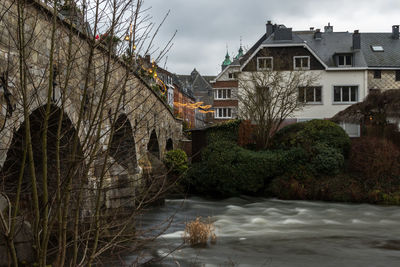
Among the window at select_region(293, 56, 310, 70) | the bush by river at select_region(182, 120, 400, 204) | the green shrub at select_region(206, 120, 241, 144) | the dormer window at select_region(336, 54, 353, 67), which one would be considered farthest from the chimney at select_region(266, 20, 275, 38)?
the bush by river at select_region(182, 120, 400, 204)

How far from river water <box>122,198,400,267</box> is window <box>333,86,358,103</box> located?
15573 mm

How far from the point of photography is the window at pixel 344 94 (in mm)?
31625

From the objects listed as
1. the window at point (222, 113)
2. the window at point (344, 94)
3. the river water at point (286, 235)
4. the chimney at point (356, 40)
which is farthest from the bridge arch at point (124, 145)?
the window at point (222, 113)

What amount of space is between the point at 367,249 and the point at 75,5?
28.5 feet

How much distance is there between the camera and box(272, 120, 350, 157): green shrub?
20281mm

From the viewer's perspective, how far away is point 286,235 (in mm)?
11672

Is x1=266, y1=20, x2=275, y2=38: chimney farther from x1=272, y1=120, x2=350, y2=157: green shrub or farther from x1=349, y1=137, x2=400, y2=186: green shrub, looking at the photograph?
x1=349, y1=137, x2=400, y2=186: green shrub

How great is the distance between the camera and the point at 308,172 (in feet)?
63.8

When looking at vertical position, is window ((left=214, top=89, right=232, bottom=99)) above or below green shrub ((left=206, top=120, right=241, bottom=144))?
above

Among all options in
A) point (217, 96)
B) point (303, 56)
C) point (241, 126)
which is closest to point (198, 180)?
point (241, 126)

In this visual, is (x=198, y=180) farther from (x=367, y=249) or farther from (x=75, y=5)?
(x=75, y=5)

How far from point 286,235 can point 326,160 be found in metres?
8.36

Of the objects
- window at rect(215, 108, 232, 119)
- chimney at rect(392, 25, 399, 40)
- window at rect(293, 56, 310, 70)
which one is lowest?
window at rect(215, 108, 232, 119)

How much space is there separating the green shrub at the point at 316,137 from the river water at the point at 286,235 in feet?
11.2
